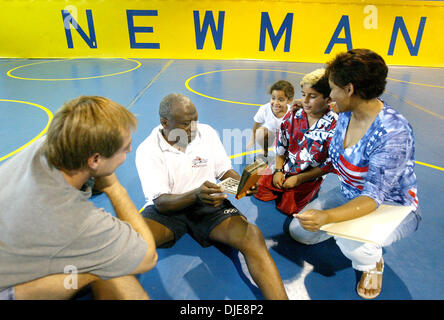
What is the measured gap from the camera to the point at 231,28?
1049 cm

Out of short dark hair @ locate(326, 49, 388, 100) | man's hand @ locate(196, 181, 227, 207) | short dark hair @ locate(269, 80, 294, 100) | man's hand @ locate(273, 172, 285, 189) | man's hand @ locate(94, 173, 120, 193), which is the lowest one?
man's hand @ locate(273, 172, 285, 189)

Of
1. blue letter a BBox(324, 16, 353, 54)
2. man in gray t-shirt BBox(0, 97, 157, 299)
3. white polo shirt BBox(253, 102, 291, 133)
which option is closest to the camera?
man in gray t-shirt BBox(0, 97, 157, 299)

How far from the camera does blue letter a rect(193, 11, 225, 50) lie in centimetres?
1035

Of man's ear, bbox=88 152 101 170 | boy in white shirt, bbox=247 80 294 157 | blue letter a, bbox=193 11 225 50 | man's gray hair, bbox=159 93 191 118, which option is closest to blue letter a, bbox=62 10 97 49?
blue letter a, bbox=193 11 225 50

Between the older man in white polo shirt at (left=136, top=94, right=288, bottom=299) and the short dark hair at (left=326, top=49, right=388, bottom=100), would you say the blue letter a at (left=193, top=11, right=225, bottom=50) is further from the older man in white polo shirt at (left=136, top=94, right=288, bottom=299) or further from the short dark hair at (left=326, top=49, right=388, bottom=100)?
the short dark hair at (left=326, top=49, right=388, bottom=100)

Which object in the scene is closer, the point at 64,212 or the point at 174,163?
the point at 64,212

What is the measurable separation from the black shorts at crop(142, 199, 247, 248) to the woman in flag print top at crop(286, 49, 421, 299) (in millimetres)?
681

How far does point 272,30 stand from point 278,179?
8974 millimetres

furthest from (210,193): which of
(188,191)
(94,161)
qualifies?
(94,161)

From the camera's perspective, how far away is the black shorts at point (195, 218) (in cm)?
230

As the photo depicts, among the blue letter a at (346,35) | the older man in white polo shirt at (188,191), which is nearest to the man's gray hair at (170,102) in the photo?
the older man in white polo shirt at (188,191)

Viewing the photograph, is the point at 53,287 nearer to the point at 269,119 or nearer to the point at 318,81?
the point at 318,81
